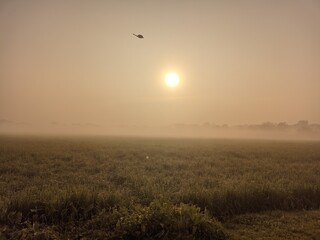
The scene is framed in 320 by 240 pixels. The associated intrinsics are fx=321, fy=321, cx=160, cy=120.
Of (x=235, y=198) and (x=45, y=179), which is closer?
(x=235, y=198)

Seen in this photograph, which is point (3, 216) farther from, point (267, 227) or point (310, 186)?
point (310, 186)

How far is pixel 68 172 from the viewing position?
70.9ft

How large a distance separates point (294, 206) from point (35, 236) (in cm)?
1067

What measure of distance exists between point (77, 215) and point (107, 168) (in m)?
12.3

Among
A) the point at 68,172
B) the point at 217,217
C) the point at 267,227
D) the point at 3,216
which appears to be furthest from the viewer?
the point at 68,172

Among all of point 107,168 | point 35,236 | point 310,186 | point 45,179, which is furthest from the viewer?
point 107,168

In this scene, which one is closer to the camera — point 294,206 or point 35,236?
point 35,236

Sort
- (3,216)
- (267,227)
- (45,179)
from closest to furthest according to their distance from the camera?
(3,216) < (267,227) < (45,179)

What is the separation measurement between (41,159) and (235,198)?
758 inches

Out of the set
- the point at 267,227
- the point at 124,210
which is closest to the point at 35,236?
the point at 124,210

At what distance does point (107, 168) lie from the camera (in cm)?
2342

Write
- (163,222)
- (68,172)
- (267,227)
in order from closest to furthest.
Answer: (163,222), (267,227), (68,172)

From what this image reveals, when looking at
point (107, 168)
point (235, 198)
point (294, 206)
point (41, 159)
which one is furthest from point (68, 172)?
point (294, 206)

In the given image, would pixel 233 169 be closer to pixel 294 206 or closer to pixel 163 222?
pixel 294 206
